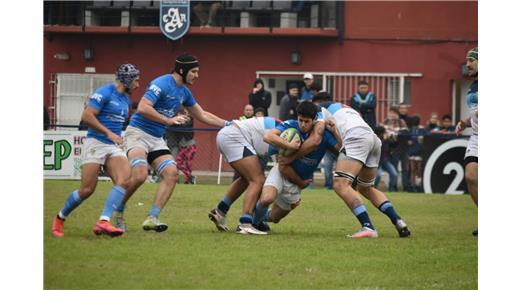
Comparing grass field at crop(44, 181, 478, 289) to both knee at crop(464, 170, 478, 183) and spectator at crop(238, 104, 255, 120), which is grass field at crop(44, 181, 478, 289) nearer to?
knee at crop(464, 170, 478, 183)

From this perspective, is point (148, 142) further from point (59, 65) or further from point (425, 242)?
point (425, 242)

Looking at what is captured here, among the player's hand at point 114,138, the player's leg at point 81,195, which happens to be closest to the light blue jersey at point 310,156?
the player's hand at point 114,138

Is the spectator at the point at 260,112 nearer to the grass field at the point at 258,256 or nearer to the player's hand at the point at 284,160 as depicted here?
the grass field at the point at 258,256

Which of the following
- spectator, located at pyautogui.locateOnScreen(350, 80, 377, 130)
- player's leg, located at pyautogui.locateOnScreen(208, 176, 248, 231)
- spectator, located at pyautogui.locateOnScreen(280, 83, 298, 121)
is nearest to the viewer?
player's leg, located at pyautogui.locateOnScreen(208, 176, 248, 231)

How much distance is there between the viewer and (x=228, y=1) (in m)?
13.4

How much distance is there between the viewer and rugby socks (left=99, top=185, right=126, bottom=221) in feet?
32.9

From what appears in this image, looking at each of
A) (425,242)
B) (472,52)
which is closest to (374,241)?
(425,242)

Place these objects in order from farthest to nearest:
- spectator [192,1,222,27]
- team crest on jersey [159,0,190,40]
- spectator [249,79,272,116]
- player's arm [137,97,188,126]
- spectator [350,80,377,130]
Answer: spectator [350,80,377,130], spectator [249,79,272,116], spectator [192,1,222,27], team crest on jersey [159,0,190,40], player's arm [137,97,188,126]

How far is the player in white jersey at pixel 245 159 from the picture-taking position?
1084cm

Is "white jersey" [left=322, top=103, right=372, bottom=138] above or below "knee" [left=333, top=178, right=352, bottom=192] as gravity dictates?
above

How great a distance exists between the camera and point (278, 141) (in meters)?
10.7

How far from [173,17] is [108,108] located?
138 cm

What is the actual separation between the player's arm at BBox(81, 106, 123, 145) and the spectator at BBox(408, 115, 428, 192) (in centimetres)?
870

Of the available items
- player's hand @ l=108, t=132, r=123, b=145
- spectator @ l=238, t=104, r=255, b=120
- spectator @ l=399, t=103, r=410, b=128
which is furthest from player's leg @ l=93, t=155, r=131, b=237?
spectator @ l=399, t=103, r=410, b=128
